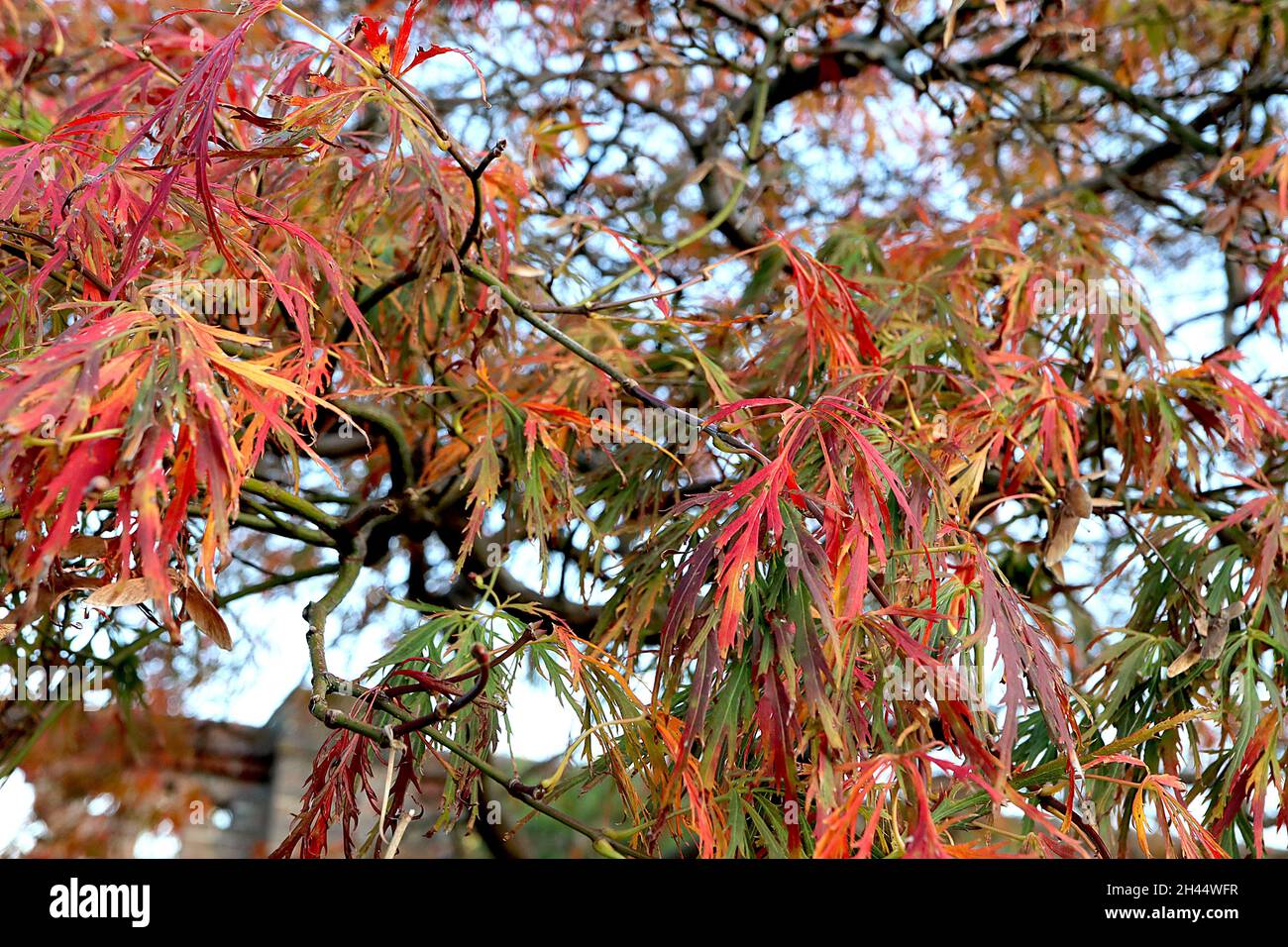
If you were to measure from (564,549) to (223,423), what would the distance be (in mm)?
1068

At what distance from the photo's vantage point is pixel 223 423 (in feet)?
2.89

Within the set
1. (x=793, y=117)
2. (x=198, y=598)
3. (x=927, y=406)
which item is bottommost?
(x=198, y=598)

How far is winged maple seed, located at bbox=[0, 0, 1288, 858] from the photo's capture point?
3.37 ft

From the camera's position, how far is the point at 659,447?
1.36m

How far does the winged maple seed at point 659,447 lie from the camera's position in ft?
3.37
